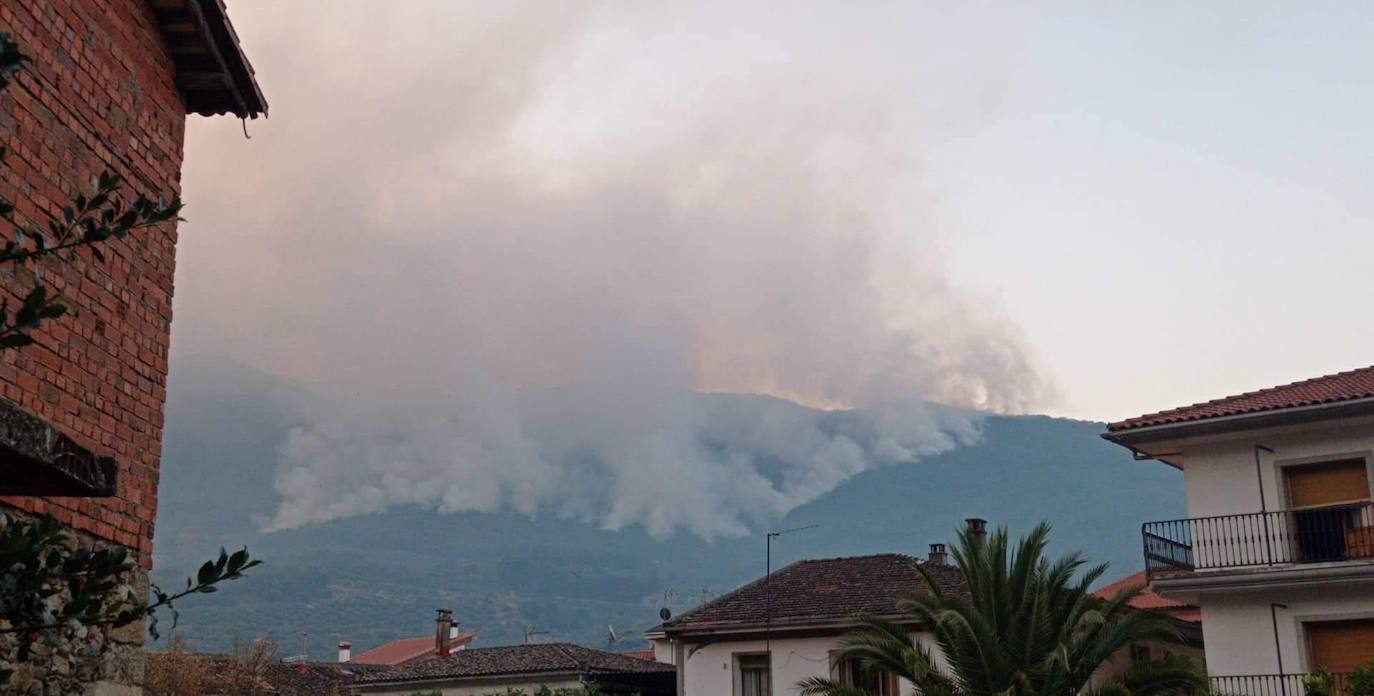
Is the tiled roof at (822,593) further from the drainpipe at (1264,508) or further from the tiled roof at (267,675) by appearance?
the tiled roof at (267,675)

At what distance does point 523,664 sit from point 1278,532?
67.5 feet

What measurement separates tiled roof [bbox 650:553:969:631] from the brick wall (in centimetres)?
2257

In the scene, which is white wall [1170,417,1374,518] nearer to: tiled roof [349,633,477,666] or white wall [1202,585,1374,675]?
white wall [1202,585,1374,675]

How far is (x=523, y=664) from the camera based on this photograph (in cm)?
3650

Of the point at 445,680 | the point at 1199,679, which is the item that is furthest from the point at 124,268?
the point at 445,680

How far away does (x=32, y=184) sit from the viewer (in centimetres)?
809

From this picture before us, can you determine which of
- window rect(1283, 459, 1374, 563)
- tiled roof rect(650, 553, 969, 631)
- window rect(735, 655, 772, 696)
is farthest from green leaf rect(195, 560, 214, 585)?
window rect(735, 655, 772, 696)

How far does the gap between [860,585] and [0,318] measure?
96.2 feet

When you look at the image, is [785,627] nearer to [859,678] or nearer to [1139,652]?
[859,678]

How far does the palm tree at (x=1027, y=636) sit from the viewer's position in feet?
63.3

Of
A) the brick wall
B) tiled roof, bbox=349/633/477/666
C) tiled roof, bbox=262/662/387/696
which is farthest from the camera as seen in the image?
tiled roof, bbox=349/633/477/666

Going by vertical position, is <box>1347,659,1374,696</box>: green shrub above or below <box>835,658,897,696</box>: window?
below

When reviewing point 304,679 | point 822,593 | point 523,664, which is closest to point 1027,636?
point 822,593

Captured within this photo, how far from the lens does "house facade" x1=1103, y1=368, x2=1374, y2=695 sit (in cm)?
2195
